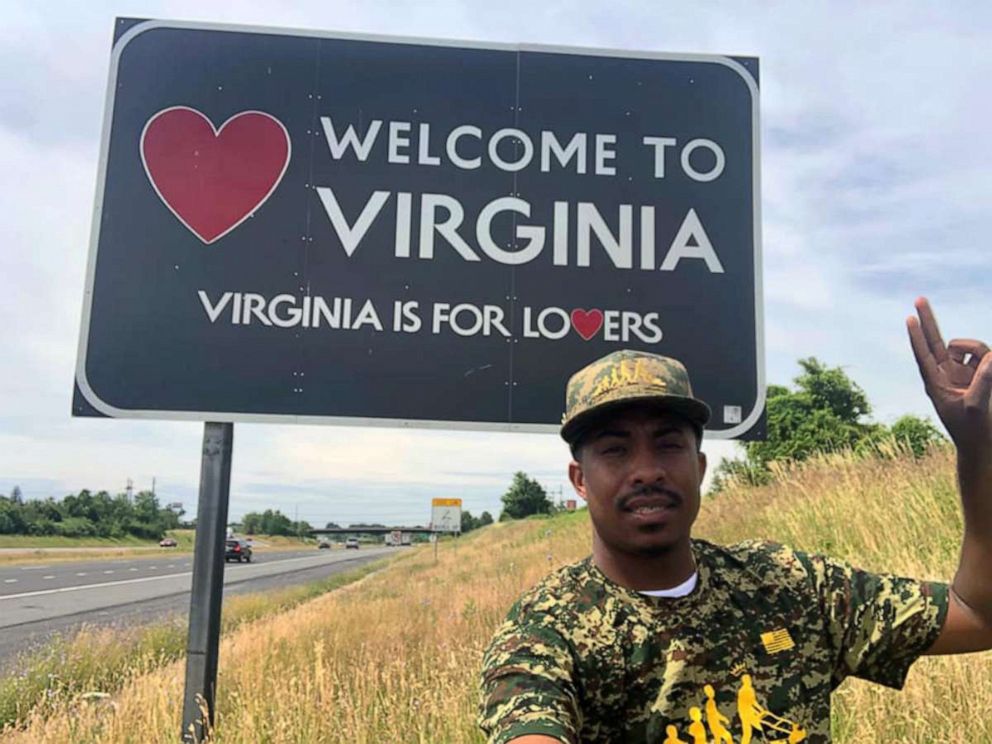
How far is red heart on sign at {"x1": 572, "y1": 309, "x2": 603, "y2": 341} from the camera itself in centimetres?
330

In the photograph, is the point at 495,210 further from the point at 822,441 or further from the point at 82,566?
the point at 82,566

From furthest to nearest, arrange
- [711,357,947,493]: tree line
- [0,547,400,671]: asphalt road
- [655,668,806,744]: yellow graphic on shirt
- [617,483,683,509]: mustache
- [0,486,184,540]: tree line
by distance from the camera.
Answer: [0,486,184,540]: tree line
[711,357,947,493]: tree line
[0,547,400,671]: asphalt road
[617,483,683,509]: mustache
[655,668,806,744]: yellow graphic on shirt

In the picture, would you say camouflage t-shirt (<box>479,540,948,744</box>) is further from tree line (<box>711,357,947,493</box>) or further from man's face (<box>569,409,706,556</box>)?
tree line (<box>711,357,947,493</box>)

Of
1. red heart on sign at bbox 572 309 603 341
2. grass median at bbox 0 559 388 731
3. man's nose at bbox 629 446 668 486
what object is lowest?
grass median at bbox 0 559 388 731

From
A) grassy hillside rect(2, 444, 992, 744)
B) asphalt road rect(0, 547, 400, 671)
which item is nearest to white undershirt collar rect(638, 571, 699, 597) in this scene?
grassy hillside rect(2, 444, 992, 744)

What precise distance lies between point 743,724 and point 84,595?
2042 cm

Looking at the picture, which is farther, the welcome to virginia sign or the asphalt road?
the asphalt road

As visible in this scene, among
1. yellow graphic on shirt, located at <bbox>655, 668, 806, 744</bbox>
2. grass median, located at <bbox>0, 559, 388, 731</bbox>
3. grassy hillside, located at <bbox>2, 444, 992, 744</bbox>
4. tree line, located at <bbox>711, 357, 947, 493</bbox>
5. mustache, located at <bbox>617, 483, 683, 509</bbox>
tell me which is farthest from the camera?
tree line, located at <bbox>711, 357, 947, 493</bbox>

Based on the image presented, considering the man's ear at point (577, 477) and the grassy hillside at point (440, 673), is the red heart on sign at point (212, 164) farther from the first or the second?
the man's ear at point (577, 477)

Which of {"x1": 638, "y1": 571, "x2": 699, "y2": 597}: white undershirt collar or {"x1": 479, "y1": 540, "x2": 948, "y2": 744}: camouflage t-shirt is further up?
{"x1": 638, "y1": 571, "x2": 699, "y2": 597}: white undershirt collar

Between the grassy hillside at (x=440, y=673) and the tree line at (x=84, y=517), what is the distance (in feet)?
204

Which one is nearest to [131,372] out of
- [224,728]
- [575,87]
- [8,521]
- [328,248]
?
[328,248]

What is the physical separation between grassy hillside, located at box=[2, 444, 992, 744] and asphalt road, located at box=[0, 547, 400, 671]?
19.2 feet

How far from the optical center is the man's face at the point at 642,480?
1.37 m
